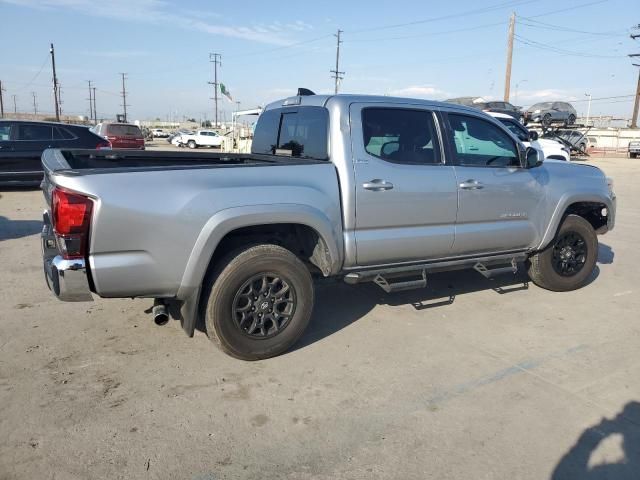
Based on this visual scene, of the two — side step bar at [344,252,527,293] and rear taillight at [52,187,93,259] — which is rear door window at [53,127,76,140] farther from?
side step bar at [344,252,527,293]

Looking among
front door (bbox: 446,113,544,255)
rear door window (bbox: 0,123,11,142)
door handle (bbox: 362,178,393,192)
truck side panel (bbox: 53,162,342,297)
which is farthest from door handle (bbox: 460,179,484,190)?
rear door window (bbox: 0,123,11,142)

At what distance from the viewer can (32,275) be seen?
223 inches

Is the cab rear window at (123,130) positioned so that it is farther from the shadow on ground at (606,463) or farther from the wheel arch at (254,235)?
the shadow on ground at (606,463)

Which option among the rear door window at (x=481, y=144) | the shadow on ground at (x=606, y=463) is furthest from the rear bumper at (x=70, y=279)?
the rear door window at (x=481, y=144)

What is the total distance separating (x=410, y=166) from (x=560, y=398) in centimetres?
210

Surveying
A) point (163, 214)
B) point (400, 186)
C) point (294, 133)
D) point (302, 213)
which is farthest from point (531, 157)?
point (163, 214)

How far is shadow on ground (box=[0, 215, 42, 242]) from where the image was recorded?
7648 mm

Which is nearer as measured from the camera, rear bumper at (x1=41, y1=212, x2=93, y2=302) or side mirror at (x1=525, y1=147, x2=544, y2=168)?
rear bumper at (x1=41, y1=212, x2=93, y2=302)

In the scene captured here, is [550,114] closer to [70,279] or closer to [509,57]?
[509,57]

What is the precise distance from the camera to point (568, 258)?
18.5ft

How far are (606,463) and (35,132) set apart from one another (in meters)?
12.6

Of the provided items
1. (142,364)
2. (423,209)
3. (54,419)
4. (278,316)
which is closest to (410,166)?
(423,209)

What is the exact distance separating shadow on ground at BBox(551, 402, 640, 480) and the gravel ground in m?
0.01

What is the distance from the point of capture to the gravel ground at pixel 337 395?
2.70 meters
